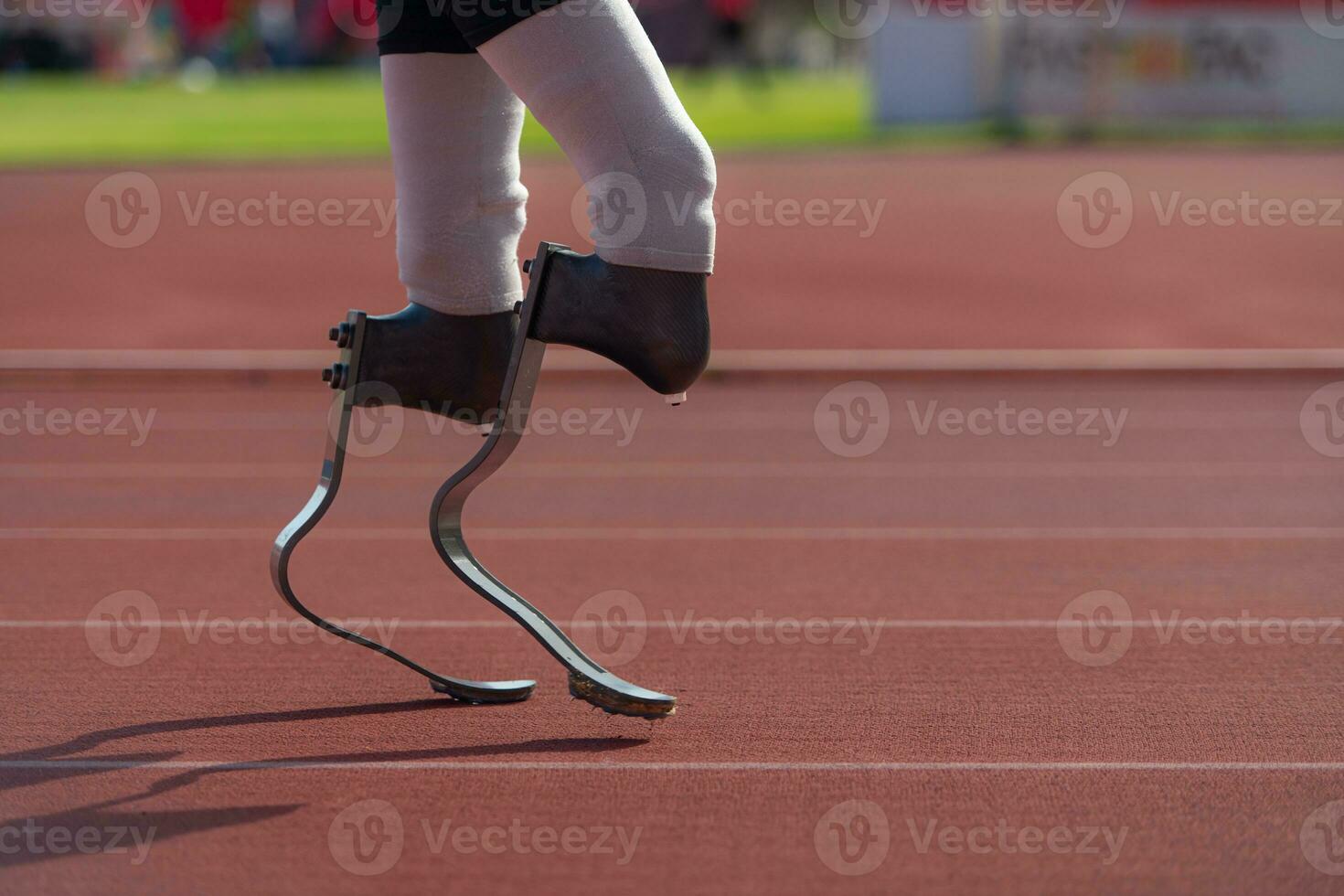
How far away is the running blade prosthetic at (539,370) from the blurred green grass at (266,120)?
1872 cm

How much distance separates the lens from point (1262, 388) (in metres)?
7.88

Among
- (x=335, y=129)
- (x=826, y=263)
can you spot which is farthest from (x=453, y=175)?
(x=335, y=129)

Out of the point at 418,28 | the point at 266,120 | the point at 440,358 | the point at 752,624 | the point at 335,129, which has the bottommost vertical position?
the point at 752,624

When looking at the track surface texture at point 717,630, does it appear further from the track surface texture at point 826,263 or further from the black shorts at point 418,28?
the black shorts at point 418,28

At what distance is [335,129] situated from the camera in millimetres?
29219

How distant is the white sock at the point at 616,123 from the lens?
2.60m

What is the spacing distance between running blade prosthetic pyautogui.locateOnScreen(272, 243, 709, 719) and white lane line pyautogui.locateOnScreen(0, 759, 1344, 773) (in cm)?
15

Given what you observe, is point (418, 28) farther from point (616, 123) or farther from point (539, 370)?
point (539, 370)

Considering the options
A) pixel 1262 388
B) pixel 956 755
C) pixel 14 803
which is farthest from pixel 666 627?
pixel 1262 388

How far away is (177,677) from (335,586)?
0.96m

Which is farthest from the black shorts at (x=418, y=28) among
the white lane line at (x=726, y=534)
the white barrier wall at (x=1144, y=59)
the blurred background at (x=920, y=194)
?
the white barrier wall at (x=1144, y=59)

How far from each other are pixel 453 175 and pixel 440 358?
316 mm

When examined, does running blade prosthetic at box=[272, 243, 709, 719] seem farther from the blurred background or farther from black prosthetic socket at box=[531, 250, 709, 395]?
the blurred background

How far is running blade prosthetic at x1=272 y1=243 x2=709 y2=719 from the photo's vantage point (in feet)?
8.68
